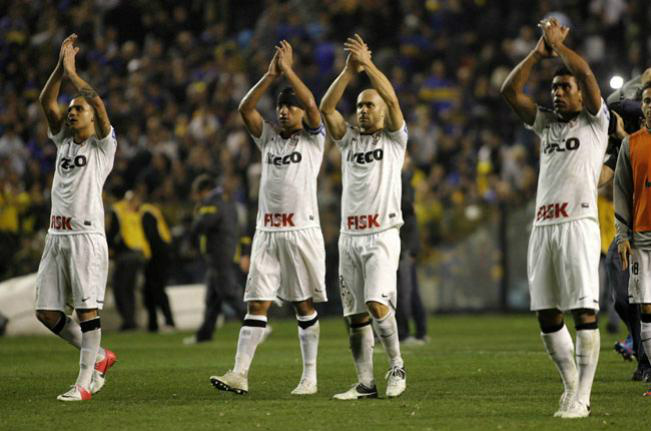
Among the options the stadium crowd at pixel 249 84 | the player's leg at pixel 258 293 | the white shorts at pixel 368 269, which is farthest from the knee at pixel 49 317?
the stadium crowd at pixel 249 84

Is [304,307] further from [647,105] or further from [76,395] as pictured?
[647,105]

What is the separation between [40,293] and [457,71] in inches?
757

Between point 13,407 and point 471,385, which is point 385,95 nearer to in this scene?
point 471,385

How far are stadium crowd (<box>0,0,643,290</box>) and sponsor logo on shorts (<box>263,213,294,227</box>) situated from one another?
467 inches

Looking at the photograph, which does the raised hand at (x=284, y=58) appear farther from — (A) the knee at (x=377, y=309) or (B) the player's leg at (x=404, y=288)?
(B) the player's leg at (x=404, y=288)

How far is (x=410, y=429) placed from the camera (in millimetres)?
8367

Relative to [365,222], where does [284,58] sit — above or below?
above

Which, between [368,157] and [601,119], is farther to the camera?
[368,157]

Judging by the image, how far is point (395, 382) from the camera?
10.5 meters

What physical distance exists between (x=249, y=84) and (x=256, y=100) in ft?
55.5

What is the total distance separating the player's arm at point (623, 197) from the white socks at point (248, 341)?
3.11 meters

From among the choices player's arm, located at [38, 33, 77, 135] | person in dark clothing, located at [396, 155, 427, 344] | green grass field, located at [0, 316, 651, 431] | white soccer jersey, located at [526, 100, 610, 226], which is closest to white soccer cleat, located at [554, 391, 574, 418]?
green grass field, located at [0, 316, 651, 431]

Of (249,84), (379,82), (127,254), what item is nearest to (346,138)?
(379,82)

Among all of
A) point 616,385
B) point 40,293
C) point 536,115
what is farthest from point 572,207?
point 40,293
